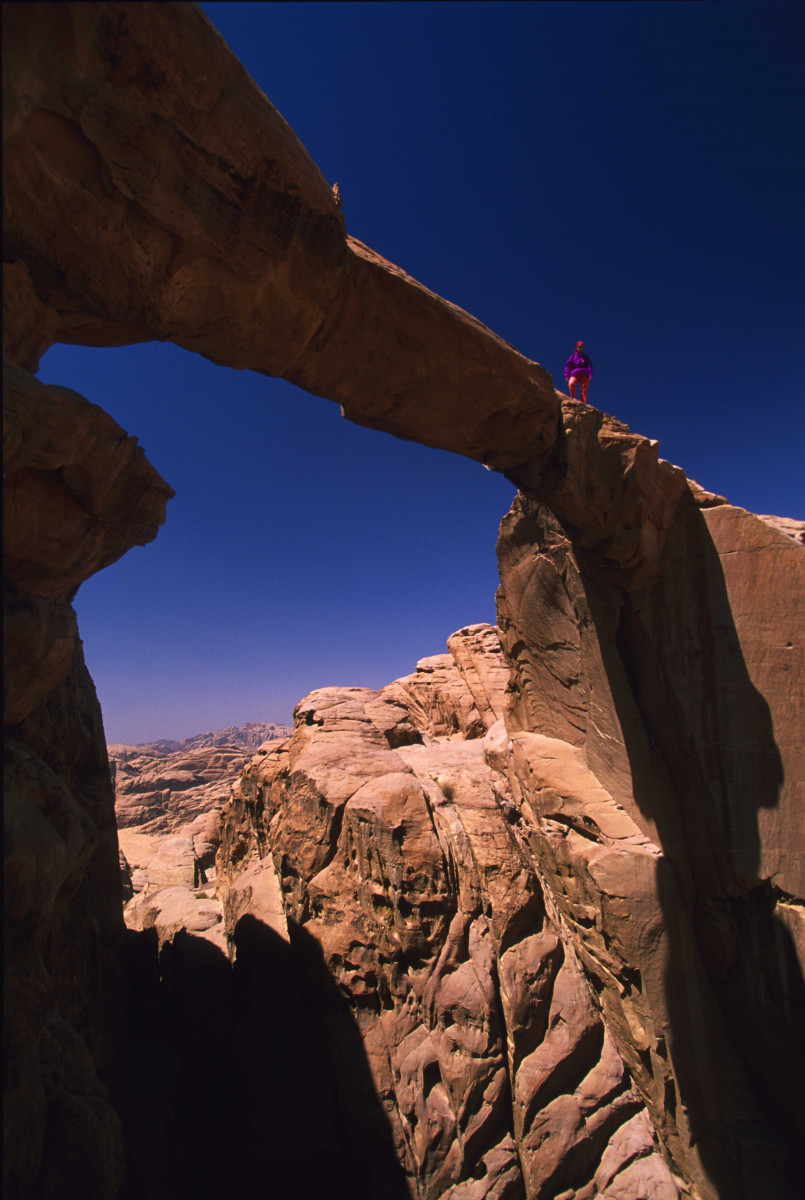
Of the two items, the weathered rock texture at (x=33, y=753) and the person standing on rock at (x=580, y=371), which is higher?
the person standing on rock at (x=580, y=371)

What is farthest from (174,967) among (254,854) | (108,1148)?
(108,1148)

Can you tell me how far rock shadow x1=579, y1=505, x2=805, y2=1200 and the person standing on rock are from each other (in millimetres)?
3058

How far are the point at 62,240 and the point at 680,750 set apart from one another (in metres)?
7.78

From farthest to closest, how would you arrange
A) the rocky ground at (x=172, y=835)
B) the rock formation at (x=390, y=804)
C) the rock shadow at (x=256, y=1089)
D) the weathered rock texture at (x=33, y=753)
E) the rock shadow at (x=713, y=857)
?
the rocky ground at (x=172, y=835) → the rock shadow at (x=256, y=1089) → the rock shadow at (x=713, y=857) → the rock formation at (x=390, y=804) → the weathered rock texture at (x=33, y=753)

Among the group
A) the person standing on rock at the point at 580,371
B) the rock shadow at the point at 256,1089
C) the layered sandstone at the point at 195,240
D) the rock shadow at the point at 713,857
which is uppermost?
the person standing on rock at the point at 580,371

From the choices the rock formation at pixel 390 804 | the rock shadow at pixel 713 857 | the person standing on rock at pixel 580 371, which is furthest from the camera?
the person standing on rock at pixel 580 371

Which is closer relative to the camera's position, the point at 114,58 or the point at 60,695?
the point at 114,58

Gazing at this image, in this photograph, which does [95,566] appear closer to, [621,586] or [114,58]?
[114,58]

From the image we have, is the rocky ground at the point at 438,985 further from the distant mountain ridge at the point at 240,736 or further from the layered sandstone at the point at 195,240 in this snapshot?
the distant mountain ridge at the point at 240,736

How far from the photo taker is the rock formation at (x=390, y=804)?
10.4 ft

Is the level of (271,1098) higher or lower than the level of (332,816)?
lower

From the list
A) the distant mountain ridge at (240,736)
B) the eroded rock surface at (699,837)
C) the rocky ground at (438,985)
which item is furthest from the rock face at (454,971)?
the distant mountain ridge at (240,736)

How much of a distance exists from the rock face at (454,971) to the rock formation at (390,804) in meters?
0.04

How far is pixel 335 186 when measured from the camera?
14.0 ft
